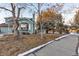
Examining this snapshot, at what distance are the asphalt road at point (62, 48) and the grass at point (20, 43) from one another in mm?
80

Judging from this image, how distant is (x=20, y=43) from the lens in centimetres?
250

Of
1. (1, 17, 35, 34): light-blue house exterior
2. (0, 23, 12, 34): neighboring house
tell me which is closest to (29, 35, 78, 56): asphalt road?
(1, 17, 35, 34): light-blue house exterior

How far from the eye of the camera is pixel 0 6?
8.22 feet

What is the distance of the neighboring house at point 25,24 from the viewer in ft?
8.20

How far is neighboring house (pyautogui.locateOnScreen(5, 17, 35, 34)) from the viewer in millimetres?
2499

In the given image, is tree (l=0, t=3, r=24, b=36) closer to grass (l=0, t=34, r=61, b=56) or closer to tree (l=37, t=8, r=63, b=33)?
grass (l=0, t=34, r=61, b=56)

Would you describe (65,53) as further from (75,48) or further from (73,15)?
(73,15)

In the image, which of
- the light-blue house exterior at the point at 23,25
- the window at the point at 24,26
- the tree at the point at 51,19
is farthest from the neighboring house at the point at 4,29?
the tree at the point at 51,19

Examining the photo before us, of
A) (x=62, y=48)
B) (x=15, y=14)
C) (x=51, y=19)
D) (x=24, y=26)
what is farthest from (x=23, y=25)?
(x=62, y=48)

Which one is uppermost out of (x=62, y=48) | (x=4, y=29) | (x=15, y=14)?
(x=15, y=14)

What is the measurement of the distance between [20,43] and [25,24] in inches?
8.0

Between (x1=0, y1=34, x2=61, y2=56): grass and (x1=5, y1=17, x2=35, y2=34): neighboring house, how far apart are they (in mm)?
63

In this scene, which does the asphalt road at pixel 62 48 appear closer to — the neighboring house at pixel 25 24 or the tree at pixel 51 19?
the tree at pixel 51 19

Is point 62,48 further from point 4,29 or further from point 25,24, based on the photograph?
point 4,29
